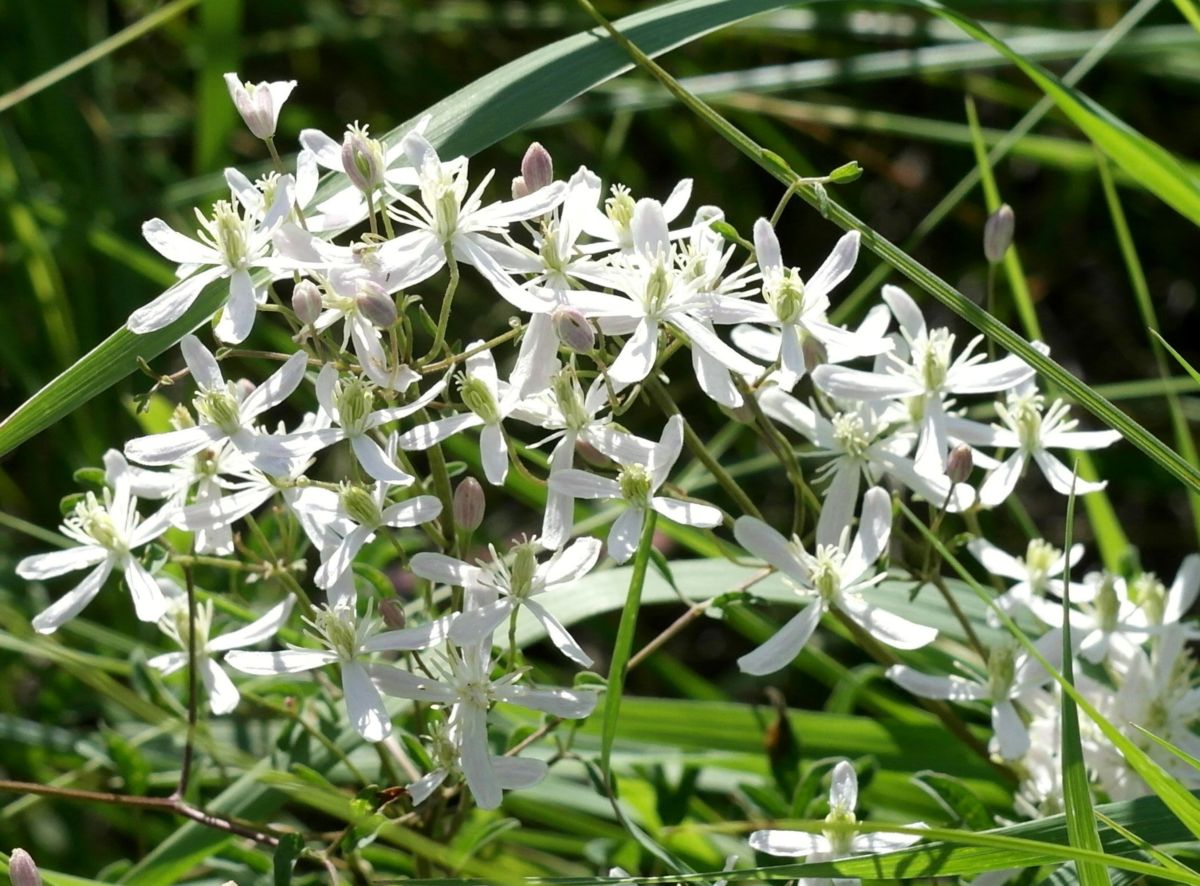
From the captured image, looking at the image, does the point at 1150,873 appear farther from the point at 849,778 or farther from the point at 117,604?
the point at 117,604

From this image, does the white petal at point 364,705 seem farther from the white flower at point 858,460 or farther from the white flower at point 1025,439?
the white flower at point 1025,439

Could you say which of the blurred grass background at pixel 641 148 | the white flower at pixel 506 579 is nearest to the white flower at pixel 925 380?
the white flower at pixel 506 579

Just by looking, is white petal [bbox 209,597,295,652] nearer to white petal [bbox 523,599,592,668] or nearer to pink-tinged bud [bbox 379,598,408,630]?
pink-tinged bud [bbox 379,598,408,630]

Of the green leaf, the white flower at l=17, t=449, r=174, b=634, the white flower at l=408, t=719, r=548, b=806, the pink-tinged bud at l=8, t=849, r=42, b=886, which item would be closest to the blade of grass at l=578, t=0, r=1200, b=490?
the green leaf

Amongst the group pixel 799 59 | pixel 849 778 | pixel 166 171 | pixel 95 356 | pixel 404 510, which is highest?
pixel 799 59

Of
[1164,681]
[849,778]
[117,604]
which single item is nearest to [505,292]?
[849,778]

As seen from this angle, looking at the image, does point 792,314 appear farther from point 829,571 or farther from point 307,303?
point 307,303
